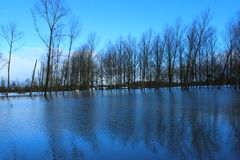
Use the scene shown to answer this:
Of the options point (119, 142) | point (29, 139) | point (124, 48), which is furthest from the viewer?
point (124, 48)

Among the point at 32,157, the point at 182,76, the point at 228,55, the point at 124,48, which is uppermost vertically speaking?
the point at 124,48

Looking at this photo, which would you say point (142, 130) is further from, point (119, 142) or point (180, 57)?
point (180, 57)

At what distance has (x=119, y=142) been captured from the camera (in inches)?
219

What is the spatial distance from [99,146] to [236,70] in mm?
44624

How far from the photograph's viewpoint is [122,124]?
7.84 m

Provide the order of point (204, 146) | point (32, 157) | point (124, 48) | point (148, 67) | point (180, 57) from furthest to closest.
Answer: point (124, 48), point (148, 67), point (180, 57), point (204, 146), point (32, 157)

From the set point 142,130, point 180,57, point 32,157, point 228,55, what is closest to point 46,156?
point 32,157

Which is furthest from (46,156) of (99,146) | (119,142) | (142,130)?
(142,130)

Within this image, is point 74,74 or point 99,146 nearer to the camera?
point 99,146

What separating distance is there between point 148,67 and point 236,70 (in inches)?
674

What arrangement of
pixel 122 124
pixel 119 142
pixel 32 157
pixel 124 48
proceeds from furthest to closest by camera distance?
pixel 124 48, pixel 122 124, pixel 119 142, pixel 32 157

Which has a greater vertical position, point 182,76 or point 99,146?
point 182,76

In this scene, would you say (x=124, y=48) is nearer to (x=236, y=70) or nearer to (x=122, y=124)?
(x=236, y=70)

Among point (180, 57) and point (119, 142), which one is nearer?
point (119, 142)
